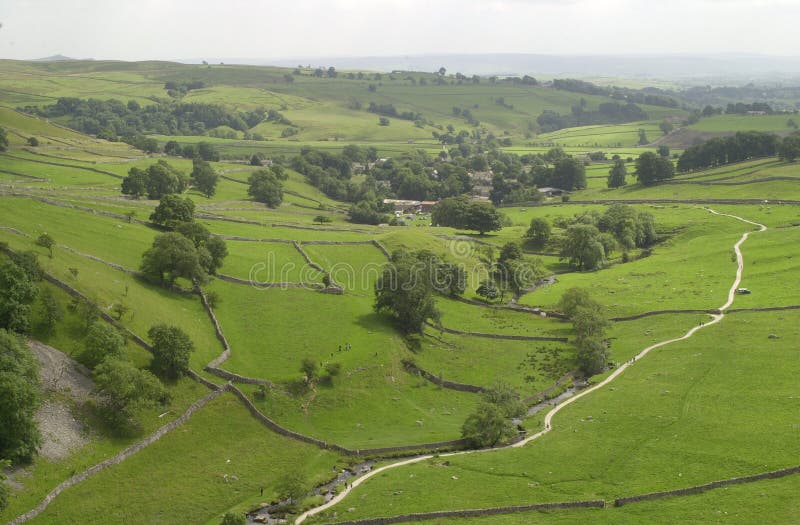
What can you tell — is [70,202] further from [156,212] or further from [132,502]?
[132,502]

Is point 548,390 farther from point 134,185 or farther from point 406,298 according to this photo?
point 134,185

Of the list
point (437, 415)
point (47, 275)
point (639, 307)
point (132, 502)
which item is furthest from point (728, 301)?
point (47, 275)

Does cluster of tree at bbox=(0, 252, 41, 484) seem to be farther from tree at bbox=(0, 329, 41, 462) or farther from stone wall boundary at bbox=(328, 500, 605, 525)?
stone wall boundary at bbox=(328, 500, 605, 525)

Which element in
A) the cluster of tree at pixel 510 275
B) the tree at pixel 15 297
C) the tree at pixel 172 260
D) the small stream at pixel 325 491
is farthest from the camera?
the cluster of tree at pixel 510 275

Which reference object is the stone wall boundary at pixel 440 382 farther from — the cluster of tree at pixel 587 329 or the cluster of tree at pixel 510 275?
the cluster of tree at pixel 510 275

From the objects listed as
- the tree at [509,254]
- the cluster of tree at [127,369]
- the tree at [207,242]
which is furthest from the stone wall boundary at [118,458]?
the tree at [509,254]

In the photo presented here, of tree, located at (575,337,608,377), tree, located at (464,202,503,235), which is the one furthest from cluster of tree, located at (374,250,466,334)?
tree, located at (464,202,503,235)
